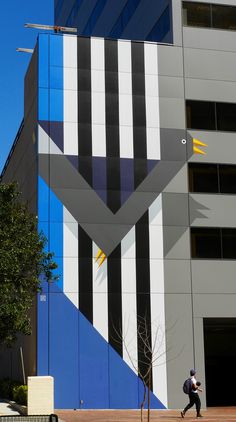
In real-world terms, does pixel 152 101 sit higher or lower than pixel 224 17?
lower

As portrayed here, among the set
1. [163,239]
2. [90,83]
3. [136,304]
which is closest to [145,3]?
[90,83]

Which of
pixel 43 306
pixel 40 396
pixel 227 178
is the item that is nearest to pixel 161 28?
pixel 227 178

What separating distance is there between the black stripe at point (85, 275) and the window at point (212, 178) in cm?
590

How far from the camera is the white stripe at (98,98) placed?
30781 millimetres

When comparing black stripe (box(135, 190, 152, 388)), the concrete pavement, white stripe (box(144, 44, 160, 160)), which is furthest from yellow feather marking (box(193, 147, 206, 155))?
the concrete pavement

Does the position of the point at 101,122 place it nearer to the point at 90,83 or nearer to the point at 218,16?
the point at 90,83

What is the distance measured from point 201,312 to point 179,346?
6.38 feet

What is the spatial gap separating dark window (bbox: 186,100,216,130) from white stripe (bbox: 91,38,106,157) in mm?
4400

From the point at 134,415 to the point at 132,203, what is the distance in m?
9.74

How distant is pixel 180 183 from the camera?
102ft

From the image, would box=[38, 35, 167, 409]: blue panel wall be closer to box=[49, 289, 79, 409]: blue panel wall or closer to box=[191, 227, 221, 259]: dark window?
box=[49, 289, 79, 409]: blue panel wall

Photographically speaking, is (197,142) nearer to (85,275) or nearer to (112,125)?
(112,125)

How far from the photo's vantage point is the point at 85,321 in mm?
28984

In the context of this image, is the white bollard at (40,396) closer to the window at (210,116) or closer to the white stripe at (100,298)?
the white stripe at (100,298)
